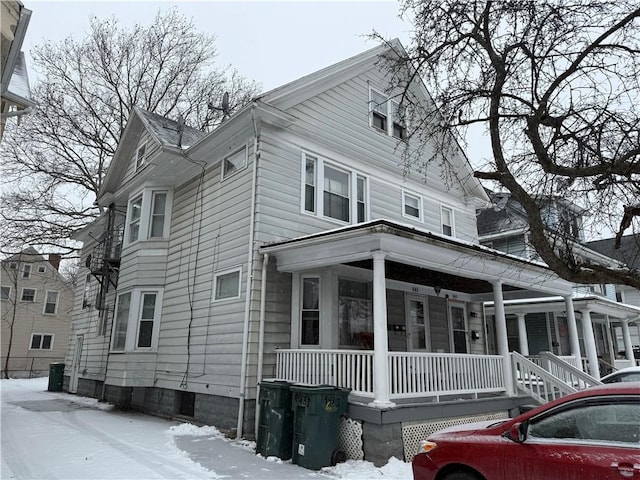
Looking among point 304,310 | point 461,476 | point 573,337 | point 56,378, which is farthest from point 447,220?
point 56,378

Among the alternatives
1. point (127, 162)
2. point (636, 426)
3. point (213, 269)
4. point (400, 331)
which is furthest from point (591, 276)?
point (127, 162)

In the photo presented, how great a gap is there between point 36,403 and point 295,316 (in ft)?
31.9

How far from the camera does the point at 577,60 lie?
6.00m

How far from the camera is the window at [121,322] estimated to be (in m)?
12.1

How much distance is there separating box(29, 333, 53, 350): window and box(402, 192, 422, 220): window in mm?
29632

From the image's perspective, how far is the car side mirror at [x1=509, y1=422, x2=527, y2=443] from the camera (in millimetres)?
3871

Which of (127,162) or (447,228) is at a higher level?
(127,162)

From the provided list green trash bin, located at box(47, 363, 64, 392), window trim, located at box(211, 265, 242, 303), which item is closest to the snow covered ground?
window trim, located at box(211, 265, 242, 303)

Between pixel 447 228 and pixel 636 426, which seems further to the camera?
pixel 447 228

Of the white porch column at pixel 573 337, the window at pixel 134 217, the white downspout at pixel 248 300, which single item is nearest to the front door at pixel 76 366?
the window at pixel 134 217

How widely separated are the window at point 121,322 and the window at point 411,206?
829cm

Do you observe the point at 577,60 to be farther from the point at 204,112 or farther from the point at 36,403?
the point at 204,112

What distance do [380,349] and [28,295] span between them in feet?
107

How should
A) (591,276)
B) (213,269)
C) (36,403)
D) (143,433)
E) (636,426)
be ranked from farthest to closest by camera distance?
(36,403) → (213,269) → (143,433) → (591,276) → (636,426)
